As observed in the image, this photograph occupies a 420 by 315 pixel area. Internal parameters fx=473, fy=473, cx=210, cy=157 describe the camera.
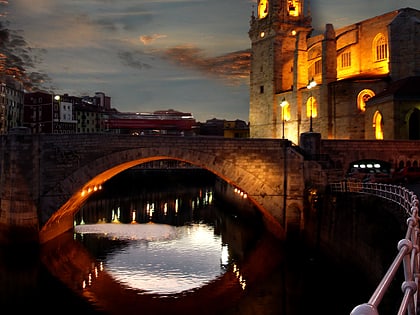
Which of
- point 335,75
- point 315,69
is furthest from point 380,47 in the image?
point 315,69

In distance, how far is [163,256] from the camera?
27.2m

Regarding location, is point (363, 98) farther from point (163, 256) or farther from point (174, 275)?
point (174, 275)

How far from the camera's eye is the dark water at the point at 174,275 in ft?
63.1

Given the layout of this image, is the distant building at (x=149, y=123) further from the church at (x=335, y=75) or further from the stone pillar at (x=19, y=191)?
the stone pillar at (x=19, y=191)

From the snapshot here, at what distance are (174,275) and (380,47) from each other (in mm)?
35345

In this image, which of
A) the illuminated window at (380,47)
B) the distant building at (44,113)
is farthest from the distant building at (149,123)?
the distant building at (44,113)

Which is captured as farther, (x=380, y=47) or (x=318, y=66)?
(x=318, y=66)

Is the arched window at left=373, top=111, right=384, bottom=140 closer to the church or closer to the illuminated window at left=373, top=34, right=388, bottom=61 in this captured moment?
the church

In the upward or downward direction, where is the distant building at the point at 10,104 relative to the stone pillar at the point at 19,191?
upward

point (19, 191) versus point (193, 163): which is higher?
point (193, 163)

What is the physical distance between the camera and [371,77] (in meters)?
44.6

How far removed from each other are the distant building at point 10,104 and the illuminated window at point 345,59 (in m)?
49.5

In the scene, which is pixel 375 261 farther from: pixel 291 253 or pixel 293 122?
pixel 293 122

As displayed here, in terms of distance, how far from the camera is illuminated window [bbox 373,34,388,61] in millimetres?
47281
